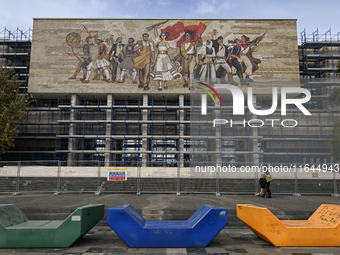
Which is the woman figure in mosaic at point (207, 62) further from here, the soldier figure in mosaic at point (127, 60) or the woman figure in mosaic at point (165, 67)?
the soldier figure in mosaic at point (127, 60)

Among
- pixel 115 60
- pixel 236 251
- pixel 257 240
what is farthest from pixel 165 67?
pixel 236 251

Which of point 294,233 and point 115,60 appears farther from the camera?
point 115,60

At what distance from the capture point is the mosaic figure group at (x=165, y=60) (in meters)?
34.0

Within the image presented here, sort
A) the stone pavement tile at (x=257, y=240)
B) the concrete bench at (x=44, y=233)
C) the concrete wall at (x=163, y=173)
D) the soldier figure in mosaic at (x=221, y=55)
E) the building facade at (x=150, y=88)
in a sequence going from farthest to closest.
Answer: the soldier figure in mosaic at (x=221, y=55) < the building facade at (x=150, y=88) < the concrete wall at (x=163, y=173) < the stone pavement tile at (x=257, y=240) < the concrete bench at (x=44, y=233)

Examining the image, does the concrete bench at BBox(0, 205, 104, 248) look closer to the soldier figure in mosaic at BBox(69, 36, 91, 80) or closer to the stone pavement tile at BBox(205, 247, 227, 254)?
the stone pavement tile at BBox(205, 247, 227, 254)

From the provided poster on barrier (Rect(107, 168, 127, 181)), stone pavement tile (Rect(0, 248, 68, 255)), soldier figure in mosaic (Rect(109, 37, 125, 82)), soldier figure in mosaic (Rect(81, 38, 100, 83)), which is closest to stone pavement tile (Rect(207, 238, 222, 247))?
stone pavement tile (Rect(0, 248, 68, 255))

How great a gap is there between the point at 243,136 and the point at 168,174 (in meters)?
12.1

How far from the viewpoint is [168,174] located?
74.4 ft

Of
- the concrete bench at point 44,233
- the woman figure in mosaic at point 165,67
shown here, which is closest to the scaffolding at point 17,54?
the woman figure in mosaic at point 165,67

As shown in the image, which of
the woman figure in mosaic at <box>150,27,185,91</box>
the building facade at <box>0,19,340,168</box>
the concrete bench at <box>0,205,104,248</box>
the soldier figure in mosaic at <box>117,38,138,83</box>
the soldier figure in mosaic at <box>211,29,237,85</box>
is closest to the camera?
the concrete bench at <box>0,205,104,248</box>

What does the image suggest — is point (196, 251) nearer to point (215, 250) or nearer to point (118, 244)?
point (215, 250)

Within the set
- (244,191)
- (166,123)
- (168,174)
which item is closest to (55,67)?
(166,123)

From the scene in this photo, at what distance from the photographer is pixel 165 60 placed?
112ft

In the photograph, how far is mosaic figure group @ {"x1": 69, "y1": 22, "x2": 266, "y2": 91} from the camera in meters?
34.0
